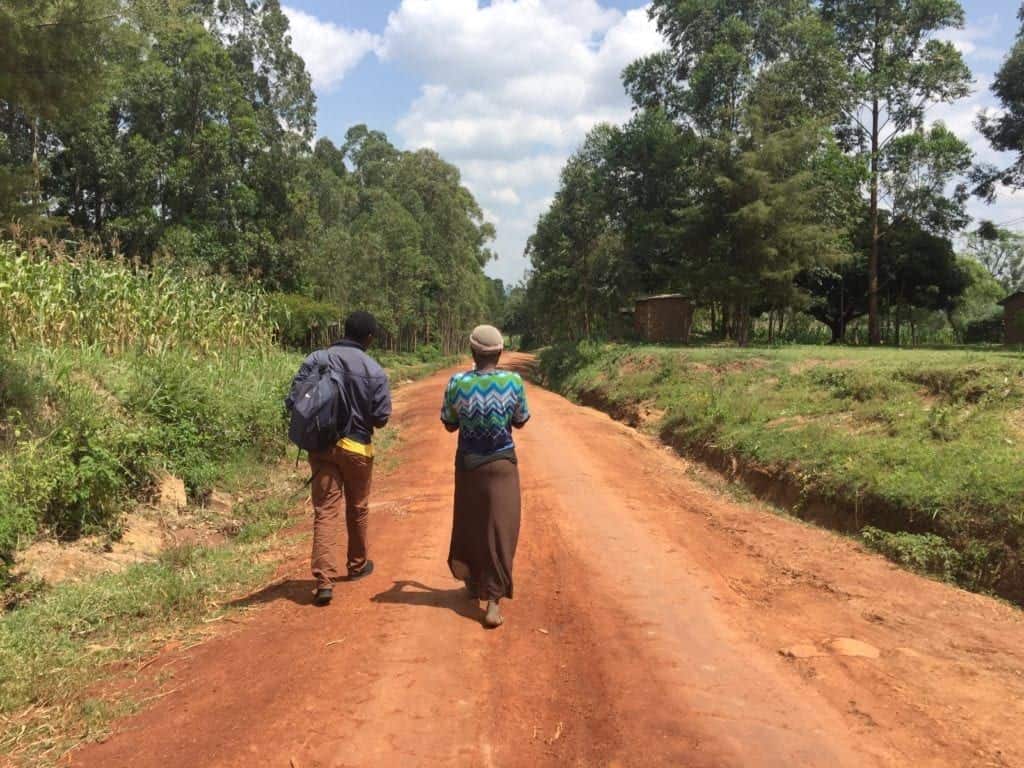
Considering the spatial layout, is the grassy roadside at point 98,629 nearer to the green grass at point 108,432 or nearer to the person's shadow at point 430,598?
the green grass at point 108,432

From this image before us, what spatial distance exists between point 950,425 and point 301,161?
33795 mm

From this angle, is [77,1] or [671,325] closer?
[77,1]

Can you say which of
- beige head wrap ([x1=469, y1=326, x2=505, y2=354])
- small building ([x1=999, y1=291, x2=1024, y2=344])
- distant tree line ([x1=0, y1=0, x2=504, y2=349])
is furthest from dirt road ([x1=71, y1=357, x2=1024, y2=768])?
small building ([x1=999, y1=291, x2=1024, y2=344])

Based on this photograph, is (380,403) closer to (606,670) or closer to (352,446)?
(352,446)

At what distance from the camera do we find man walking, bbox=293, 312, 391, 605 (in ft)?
16.1

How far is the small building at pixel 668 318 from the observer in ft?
89.8

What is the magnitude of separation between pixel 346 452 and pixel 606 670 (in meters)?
2.24

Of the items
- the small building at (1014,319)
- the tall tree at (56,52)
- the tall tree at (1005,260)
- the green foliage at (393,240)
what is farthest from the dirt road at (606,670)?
the tall tree at (1005,260)

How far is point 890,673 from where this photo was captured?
417 centimetres

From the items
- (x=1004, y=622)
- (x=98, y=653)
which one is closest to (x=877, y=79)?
(x=1004, y=622)

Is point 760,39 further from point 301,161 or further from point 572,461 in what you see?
point 572,461

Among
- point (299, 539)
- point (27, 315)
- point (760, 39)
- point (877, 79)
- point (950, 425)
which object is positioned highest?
point (760, 39)

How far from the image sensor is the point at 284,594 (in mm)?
5199

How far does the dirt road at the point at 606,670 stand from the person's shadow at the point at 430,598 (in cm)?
2
